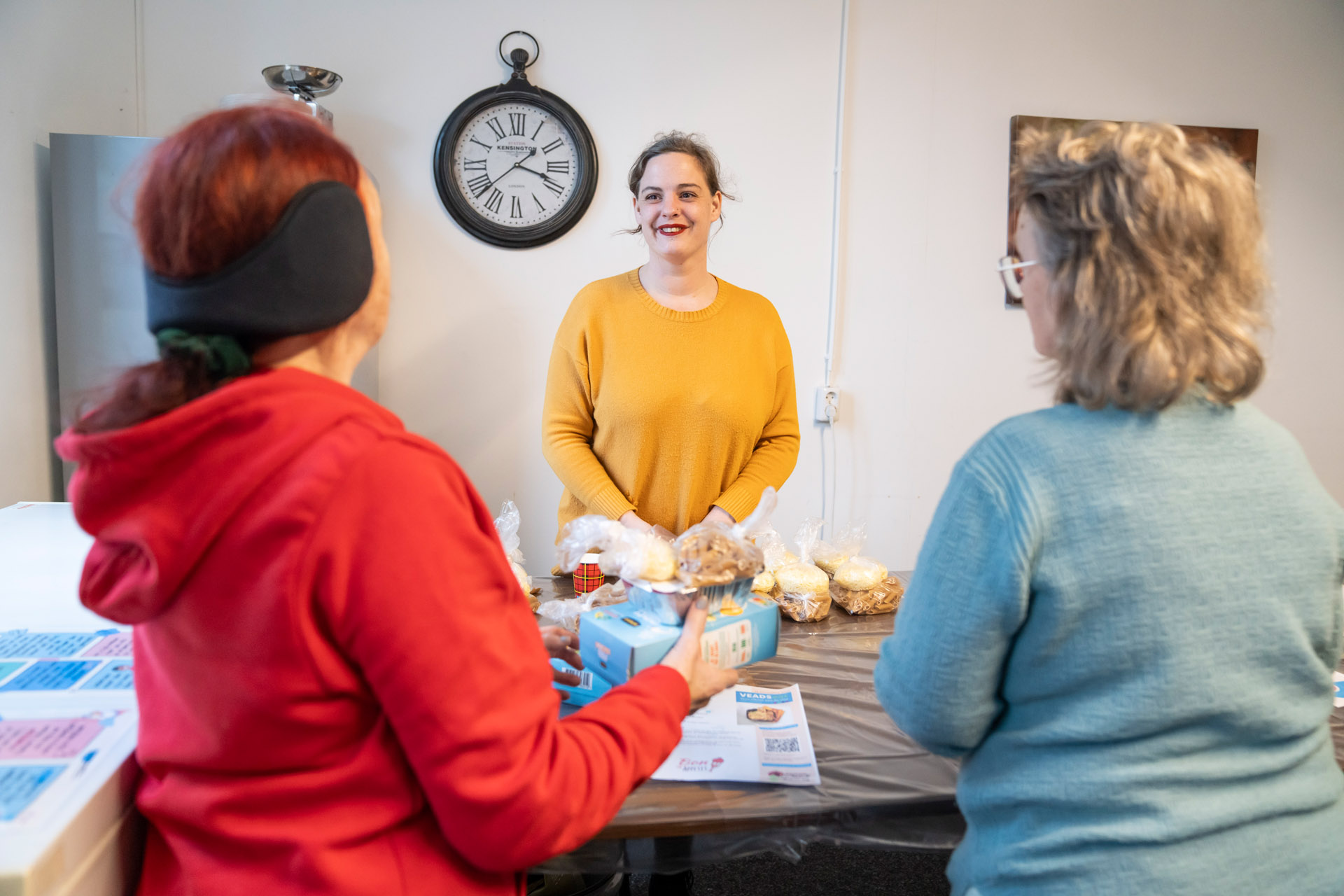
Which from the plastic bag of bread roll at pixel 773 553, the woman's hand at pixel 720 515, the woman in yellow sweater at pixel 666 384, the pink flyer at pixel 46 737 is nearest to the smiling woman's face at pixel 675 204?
the woman in yellow sweater at pixel 666 384

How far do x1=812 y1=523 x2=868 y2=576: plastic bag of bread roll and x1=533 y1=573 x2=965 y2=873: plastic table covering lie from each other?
53 centimetres

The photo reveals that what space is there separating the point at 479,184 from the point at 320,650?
2.54m

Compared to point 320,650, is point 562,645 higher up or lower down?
lower down

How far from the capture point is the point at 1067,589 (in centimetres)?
80

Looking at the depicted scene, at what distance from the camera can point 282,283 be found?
25.0 inches

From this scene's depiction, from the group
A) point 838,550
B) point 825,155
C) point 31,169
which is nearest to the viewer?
point 838,550

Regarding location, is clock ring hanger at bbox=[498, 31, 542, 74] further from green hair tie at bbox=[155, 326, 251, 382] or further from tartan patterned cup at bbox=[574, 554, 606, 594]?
green hair tie at bbox=[155, 326, 251, 382]

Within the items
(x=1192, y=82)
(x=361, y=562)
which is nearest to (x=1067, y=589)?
(x=361, y=562)

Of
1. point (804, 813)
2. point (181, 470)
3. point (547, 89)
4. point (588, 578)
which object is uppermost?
point (547, 89)

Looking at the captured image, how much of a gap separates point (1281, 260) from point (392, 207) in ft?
11.9

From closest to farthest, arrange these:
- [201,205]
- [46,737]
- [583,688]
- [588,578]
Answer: [201,205], [46,737], [583,688], [588,578]

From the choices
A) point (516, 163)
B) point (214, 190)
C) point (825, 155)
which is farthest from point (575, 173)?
point (214, 190)

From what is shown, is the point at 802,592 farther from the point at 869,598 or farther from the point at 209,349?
the point at 209,349

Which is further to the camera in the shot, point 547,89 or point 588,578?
point 547,89
